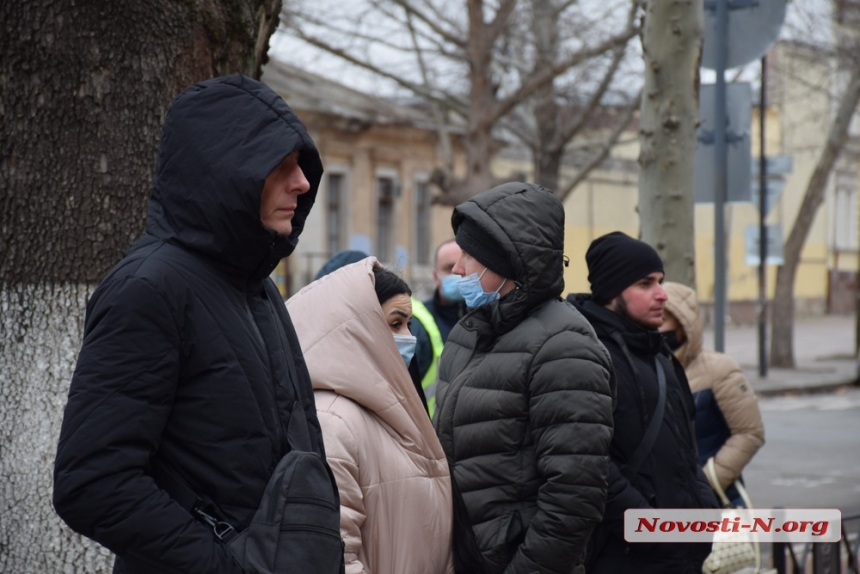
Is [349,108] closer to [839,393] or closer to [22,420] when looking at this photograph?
[839,393]

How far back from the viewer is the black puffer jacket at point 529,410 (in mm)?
3342

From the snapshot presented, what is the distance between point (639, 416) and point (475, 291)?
0.79m

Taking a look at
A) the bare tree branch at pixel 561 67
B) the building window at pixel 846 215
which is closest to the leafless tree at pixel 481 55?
the bare tree branch at pixel 561 67

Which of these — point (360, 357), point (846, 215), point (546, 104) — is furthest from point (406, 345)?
point (846, 215)

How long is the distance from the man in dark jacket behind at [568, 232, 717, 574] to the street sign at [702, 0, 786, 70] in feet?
10.8

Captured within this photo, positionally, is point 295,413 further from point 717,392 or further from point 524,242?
point 717,392

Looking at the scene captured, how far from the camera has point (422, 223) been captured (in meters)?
32.9

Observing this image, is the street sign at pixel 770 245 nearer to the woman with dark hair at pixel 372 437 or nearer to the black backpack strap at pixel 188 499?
the woman with dark hair at pixel 372 437

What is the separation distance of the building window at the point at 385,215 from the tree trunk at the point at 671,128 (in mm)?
24755

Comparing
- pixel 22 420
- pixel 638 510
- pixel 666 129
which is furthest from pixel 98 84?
pixel 666 129

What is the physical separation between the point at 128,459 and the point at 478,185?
734 inches

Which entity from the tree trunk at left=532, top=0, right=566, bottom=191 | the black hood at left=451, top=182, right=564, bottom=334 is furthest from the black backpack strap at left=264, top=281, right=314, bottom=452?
the tree trunk at left=532, top=0, right=566, bottom=191

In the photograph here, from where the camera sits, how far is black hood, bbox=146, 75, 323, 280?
7.49 feet

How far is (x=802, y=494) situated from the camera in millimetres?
10695
